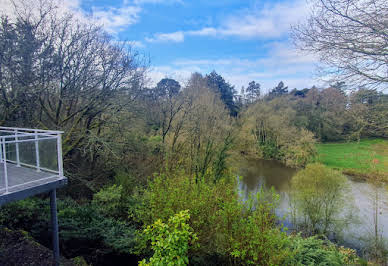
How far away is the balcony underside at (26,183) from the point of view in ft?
12.3

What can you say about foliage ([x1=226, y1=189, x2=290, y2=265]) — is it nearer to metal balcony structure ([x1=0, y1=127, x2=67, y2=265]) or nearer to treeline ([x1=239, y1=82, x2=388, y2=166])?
metal balcony structure ([x1=0, y1=127, x2=67, y2=265])

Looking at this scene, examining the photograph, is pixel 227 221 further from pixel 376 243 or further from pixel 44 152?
pixel 376 243

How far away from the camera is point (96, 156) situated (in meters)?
9.99

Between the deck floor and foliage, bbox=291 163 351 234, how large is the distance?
36.2 ft

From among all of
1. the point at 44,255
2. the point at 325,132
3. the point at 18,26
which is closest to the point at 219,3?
the point at 18,26

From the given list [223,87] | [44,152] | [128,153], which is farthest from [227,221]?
[223,87]

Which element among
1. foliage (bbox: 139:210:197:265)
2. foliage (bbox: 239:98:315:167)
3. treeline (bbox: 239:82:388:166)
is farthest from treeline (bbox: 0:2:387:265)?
foliage (bbox: 239:98:315:167)

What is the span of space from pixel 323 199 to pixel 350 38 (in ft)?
30.2

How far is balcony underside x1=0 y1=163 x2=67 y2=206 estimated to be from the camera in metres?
3.74

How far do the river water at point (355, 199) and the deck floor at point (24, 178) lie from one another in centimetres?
449

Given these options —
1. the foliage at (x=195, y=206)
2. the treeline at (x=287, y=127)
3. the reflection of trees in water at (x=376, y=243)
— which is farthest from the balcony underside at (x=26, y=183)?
the treeline at (x=287, y=127)

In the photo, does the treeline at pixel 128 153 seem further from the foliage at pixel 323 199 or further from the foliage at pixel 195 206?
the foliage at pixel 323 199

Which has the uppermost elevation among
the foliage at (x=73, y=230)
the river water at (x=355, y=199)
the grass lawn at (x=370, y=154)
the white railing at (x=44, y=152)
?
the white railing at (x=44, y=152)

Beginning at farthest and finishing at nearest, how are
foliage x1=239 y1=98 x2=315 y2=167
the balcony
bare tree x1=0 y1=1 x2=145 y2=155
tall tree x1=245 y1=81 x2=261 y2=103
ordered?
tall tree x1=245 y1=81 x2=261 y2=103 < foliage x1=239 y1=98 x2=315 y2=167 < bare tree x1=0 y1=1 x2=145 y2=155 < the balcony
